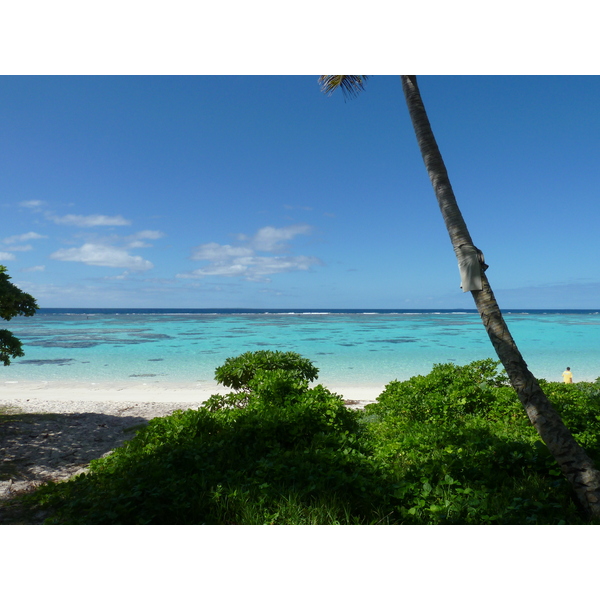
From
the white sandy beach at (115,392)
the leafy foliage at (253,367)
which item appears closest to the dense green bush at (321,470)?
the leafy foliage at (253,367)

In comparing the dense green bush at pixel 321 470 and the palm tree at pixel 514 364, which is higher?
the palm tree at pixel 514 364

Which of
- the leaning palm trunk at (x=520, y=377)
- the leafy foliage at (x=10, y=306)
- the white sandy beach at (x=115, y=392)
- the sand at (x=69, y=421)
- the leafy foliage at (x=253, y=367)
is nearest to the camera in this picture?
the leaning palm trunk at (x=520, y=377)

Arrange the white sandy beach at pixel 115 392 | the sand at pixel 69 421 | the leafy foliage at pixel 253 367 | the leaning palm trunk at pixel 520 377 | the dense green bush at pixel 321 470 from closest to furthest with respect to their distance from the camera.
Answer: the dense green bush at pixel 321 470 → the leaning palm trunk at pixel 520 377 → the sand at pixel 69 421 → the leafy foliage at pixel 253 367 → the white sandy beach at pixel 115 392

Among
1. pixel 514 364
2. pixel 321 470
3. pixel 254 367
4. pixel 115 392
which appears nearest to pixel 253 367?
pixel 254 367

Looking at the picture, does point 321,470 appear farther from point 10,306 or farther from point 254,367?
point 10,306

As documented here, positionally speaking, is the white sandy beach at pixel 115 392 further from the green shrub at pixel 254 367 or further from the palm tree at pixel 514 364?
the palm tree at pixel 514 364

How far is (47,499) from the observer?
10.4 ft

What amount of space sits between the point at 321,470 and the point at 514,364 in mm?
1981

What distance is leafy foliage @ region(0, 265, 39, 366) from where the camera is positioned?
6.15 metres

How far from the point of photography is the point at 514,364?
3.04 metres

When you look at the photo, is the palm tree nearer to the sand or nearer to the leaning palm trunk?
the leaning palm trunk

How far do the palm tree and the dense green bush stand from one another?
24 cm

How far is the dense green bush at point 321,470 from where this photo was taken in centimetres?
272
